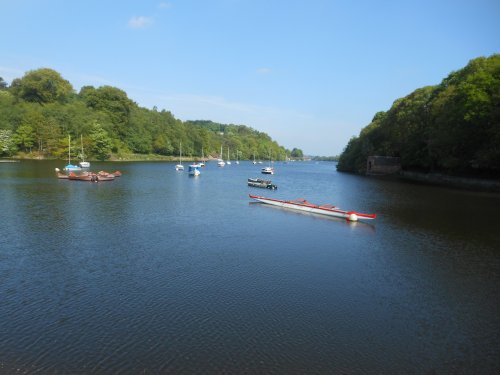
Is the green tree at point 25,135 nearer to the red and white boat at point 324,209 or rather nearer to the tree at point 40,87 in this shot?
the tree at point 40,87

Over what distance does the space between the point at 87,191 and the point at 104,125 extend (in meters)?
106

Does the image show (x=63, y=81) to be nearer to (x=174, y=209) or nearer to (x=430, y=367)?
(x=174, y=209)

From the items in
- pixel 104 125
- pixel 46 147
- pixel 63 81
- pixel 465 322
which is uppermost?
pixel 63 81

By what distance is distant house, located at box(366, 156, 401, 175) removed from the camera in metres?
115

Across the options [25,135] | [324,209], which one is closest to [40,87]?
[25,135]

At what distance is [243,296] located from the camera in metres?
16.1

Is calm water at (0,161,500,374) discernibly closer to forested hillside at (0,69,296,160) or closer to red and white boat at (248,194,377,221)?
red and white boat at (248,194,377,221)

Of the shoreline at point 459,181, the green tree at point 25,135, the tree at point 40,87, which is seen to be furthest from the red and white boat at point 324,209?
the tree at point 40,87

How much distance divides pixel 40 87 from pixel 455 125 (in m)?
157

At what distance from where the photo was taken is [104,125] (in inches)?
5837

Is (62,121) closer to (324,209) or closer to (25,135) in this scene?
(25,135)

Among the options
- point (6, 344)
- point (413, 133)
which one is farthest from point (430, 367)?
point (413, 133)

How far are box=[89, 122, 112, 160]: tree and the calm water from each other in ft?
377

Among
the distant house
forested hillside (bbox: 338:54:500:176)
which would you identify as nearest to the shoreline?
forested hillside (bbox: 338:54:500:176)
